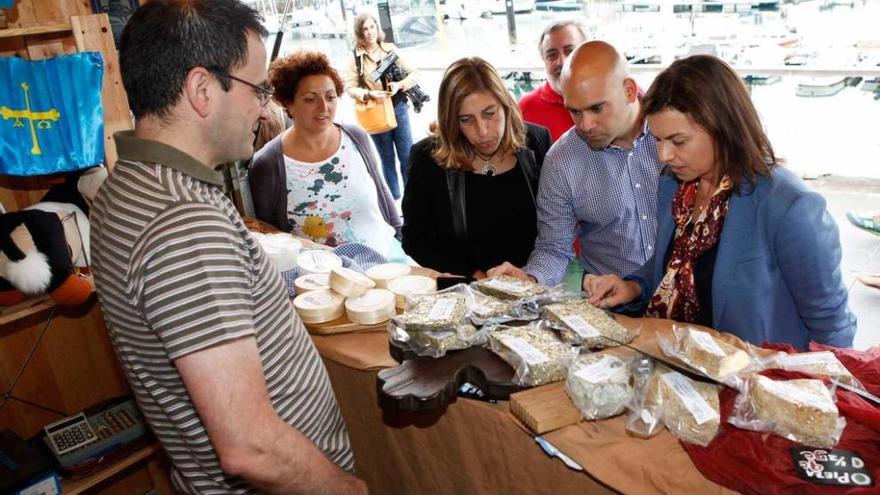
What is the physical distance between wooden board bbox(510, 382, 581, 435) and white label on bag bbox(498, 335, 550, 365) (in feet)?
0.18

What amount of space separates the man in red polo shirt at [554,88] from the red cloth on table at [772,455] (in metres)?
2.16

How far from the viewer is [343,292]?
1831mm

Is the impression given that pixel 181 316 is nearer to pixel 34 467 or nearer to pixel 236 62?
pixel 236 62

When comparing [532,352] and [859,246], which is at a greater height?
[532,352]

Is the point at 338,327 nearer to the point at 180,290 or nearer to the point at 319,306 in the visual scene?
the point at 319,306

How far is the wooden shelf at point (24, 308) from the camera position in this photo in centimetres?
205

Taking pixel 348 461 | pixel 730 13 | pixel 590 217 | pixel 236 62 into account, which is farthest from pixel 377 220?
pixel 730 13

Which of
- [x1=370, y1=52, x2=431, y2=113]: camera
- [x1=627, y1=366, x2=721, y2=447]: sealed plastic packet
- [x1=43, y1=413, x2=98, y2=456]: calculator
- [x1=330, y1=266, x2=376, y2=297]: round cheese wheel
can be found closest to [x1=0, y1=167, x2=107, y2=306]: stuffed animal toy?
[x1=43, y1=413, x2=98, y2=456]: calculator

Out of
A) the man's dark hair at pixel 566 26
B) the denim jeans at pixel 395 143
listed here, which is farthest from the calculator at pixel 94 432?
the denim jeans at pixel 395 143

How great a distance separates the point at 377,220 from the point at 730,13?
302 centimetres

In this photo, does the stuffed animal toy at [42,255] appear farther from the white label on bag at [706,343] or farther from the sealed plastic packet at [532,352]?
the white label on bag at [706,343]

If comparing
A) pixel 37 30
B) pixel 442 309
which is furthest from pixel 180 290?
pixel 37 30

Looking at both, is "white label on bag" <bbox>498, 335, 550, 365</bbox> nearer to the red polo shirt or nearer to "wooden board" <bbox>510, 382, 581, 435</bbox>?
"wooden board" <bbox>510, 382, 581, 435</bbox>

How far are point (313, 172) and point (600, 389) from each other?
1.87 meters
